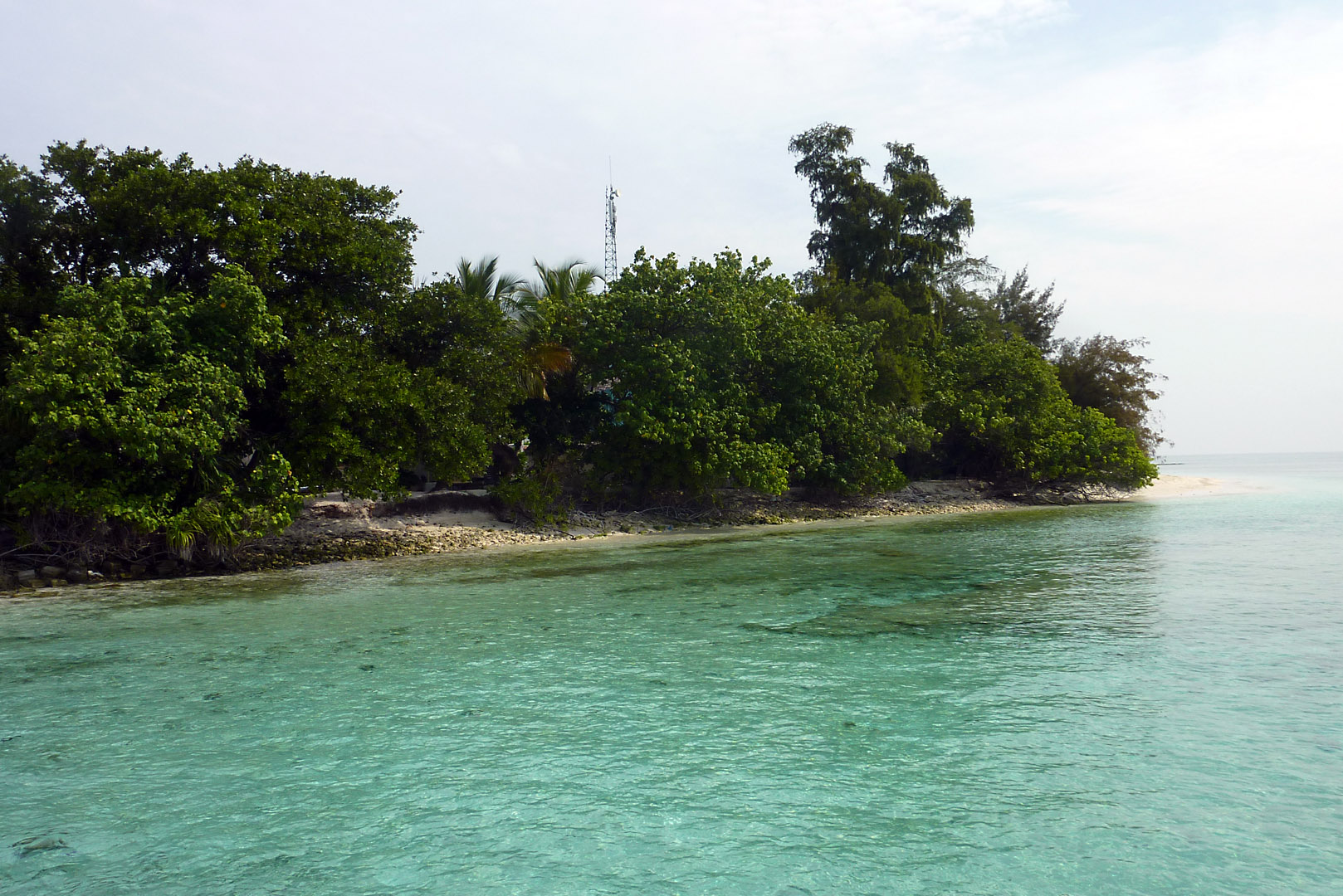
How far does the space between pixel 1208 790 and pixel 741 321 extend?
20.7 metres

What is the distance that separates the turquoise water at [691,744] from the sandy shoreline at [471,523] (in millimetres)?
5738

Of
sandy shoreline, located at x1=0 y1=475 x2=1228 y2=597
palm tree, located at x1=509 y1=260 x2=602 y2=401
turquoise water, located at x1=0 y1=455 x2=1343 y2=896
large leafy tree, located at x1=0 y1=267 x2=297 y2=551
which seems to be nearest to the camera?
turquoise water, located at x1=0 y1=455 x2=1343 y2=896

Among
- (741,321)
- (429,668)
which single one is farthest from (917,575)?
(741,321)

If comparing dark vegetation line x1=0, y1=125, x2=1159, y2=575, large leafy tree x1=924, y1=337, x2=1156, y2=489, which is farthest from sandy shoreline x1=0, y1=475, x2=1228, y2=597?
large leafy tree x1=924, y1=337, x2=1156, y2=489

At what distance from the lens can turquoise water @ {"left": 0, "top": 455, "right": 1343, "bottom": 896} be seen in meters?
4.20

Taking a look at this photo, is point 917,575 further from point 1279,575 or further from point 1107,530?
point 1107,530

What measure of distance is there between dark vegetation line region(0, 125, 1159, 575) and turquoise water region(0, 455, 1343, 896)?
371cm

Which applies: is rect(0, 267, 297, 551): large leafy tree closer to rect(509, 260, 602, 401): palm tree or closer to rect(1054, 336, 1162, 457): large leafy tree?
rect(509, 260, 602, 401): palm tree

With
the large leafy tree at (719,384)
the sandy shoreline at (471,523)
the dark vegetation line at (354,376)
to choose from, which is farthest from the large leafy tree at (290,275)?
the large leafy tree at (719,384)

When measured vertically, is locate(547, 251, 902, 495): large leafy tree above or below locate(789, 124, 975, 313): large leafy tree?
below

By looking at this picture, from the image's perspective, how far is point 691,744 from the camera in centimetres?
593

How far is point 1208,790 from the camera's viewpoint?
16.0 ft

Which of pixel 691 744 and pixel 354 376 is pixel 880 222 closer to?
pixel 354 376

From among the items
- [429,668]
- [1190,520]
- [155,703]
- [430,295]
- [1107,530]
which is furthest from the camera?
[1190,520]
